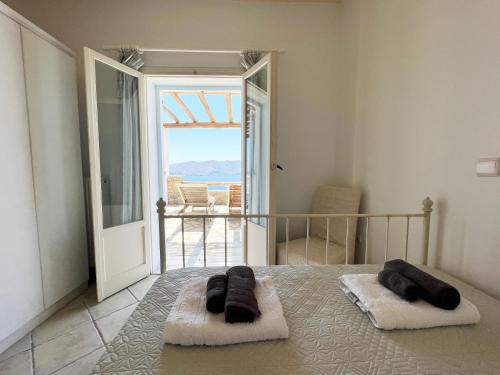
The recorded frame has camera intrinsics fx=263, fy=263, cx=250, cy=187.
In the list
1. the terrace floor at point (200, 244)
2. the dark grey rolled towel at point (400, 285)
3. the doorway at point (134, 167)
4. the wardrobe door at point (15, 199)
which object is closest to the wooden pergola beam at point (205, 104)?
the doorway at point (134, 167)

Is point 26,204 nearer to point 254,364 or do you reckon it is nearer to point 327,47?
point 254,364

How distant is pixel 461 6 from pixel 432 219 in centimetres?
109

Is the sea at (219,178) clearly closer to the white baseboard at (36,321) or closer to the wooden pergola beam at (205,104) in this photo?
the wooden pergola beam at (205,104)

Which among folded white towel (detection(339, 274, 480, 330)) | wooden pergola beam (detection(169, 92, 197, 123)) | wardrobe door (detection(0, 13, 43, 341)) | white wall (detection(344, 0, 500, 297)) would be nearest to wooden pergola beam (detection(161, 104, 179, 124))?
wooden pergola beam (detection(169, 92, 197, 123))

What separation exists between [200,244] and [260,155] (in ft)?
6.47

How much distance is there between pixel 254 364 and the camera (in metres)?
0.74

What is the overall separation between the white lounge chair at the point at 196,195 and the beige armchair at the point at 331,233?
354cm

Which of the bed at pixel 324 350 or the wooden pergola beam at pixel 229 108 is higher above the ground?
the wooden pergola beam at pixel 229 108

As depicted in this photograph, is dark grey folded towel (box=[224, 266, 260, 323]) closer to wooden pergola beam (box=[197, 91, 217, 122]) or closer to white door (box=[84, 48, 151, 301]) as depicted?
white door (box=[84, 48, 151, 301])

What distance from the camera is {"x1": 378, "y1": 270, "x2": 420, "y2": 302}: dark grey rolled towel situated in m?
0.99

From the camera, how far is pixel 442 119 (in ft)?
4.64

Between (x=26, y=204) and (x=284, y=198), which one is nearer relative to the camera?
(x=26, y=204)

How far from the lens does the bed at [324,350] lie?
73 cm

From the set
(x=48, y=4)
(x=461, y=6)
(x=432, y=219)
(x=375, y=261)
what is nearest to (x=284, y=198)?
(x=375, y=261)
